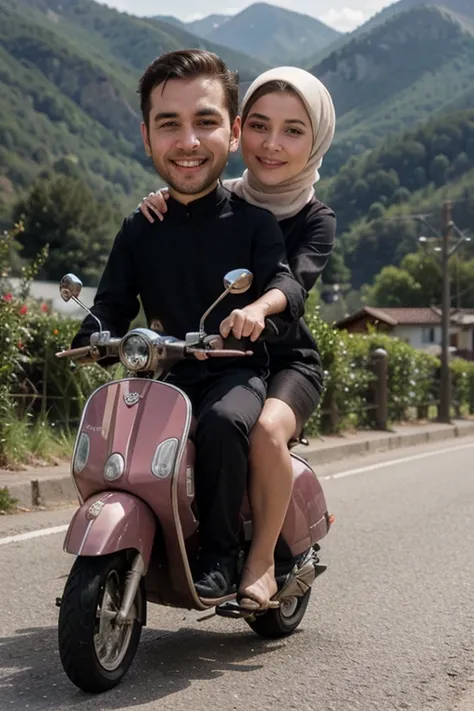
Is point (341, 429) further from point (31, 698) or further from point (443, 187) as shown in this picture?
point (443, 187)

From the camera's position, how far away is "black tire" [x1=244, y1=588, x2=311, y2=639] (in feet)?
14.2

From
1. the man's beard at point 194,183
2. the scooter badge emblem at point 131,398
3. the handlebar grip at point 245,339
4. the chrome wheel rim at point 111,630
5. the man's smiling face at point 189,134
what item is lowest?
the chrome wheel rim at point 111,630

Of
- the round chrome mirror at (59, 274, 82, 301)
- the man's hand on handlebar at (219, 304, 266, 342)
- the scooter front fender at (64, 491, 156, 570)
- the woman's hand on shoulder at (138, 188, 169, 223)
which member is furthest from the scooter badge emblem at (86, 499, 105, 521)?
the woman's hand on shoulder at (138, 188, 169, 223)

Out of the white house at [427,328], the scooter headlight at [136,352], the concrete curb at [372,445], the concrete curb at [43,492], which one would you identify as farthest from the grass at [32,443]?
the white house at [427,328]

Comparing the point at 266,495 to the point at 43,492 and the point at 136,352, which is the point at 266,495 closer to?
the point at 136,352

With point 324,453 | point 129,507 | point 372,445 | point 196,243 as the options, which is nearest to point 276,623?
point 129,507

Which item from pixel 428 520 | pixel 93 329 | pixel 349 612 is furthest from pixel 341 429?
pixel 93 329

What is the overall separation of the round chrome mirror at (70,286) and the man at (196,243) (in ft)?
0.53

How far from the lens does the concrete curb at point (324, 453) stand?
7.51 m

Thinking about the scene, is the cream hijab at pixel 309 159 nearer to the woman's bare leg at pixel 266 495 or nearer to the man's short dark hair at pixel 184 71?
the man's short dark hair at pixel 184 71

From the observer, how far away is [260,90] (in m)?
4.36

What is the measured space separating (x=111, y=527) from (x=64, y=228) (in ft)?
279

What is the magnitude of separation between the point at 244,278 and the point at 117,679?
1.32 meters

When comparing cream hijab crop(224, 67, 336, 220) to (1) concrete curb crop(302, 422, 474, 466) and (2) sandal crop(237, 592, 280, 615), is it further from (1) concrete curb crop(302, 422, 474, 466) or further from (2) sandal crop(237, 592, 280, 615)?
(1) concrete curb crop(302, 422, 474, 466)
